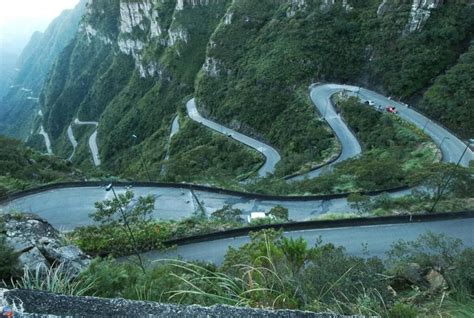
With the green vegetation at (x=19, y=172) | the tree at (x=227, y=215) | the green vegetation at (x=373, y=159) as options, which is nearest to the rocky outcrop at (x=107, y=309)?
the tree at (x=227, y=215)

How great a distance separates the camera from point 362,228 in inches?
536

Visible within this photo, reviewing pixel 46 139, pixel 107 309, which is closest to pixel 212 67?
pixel 107 309

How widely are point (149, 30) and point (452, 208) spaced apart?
11456 centimetres

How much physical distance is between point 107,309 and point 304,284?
→ 3121 mm

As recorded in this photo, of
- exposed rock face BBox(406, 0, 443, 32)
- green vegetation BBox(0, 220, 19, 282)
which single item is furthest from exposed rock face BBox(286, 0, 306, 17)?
green vegetation BBox(0, 220, 19, 282)

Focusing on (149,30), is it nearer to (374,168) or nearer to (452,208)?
(374,168)

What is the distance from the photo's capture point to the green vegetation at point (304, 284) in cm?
447

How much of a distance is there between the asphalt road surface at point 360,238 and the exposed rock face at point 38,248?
3.92 metres

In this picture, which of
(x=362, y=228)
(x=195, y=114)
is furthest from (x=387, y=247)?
(x=195, y=114)

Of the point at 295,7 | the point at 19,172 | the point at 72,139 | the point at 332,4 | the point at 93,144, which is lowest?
the point at 72,139

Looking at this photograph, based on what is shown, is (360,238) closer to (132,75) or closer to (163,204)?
(163,204)

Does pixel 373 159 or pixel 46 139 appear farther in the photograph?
pixel 46 139

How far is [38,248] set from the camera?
24.9 feet

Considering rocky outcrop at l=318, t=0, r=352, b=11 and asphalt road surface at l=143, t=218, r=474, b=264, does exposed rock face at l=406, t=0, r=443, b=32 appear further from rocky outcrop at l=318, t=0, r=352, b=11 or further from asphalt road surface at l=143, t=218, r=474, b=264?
asphalt road surface at l=143, t=218, r=474, b=264
